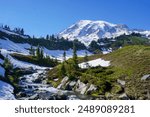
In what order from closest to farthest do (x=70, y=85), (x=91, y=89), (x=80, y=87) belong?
1. (x=91, y=89)
2. (x=80, y=87)
3. (x=70, y=85)

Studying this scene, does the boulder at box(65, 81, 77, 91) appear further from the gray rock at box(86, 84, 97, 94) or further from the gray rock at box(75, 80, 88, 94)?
the gray rock at box(86, 84, 97, 94)

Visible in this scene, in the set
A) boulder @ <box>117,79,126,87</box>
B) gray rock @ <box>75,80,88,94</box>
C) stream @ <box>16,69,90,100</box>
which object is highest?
boulder @ <box>117,79,126,87</box>

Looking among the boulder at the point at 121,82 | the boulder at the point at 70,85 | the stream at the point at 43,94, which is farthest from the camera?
the boulder at the point at 70,85

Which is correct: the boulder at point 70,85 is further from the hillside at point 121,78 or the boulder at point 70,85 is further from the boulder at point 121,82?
the boulder at point 121,82

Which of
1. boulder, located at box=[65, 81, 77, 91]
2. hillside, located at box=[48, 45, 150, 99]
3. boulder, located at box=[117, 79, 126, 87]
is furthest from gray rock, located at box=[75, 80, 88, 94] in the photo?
boulder, located at box=[117, 79, 126, 87]

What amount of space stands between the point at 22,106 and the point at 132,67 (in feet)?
205

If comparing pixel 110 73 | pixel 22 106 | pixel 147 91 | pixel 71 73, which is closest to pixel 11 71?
pixel 71 73

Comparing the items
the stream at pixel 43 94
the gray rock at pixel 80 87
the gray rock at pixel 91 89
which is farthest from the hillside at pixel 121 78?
the stream at pixel 43 94

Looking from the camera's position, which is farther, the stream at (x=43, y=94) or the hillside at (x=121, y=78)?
the hillside at (x=121, y=78)

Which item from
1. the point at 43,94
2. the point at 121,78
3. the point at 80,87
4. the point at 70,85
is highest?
the point at 121,78

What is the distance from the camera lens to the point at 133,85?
2643 inches

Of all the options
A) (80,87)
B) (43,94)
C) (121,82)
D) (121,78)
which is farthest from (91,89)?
(43,94)

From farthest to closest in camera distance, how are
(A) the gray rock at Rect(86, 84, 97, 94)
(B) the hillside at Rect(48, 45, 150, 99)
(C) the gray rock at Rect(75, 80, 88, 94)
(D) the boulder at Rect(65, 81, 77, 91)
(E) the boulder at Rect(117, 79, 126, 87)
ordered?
(D) the boulder at Rect(65, 81, 77, 91)
(E) the boulder at Rect(117, 79, 126, 87)
(C) the gray rock at Rect(75, 80, 88, 94)
(A) the gray rock at Rect(86, 84, 97, 94)
(B) the hillside at Rect(48, 45, 150, 99)

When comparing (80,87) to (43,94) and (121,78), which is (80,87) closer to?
(121,78)
